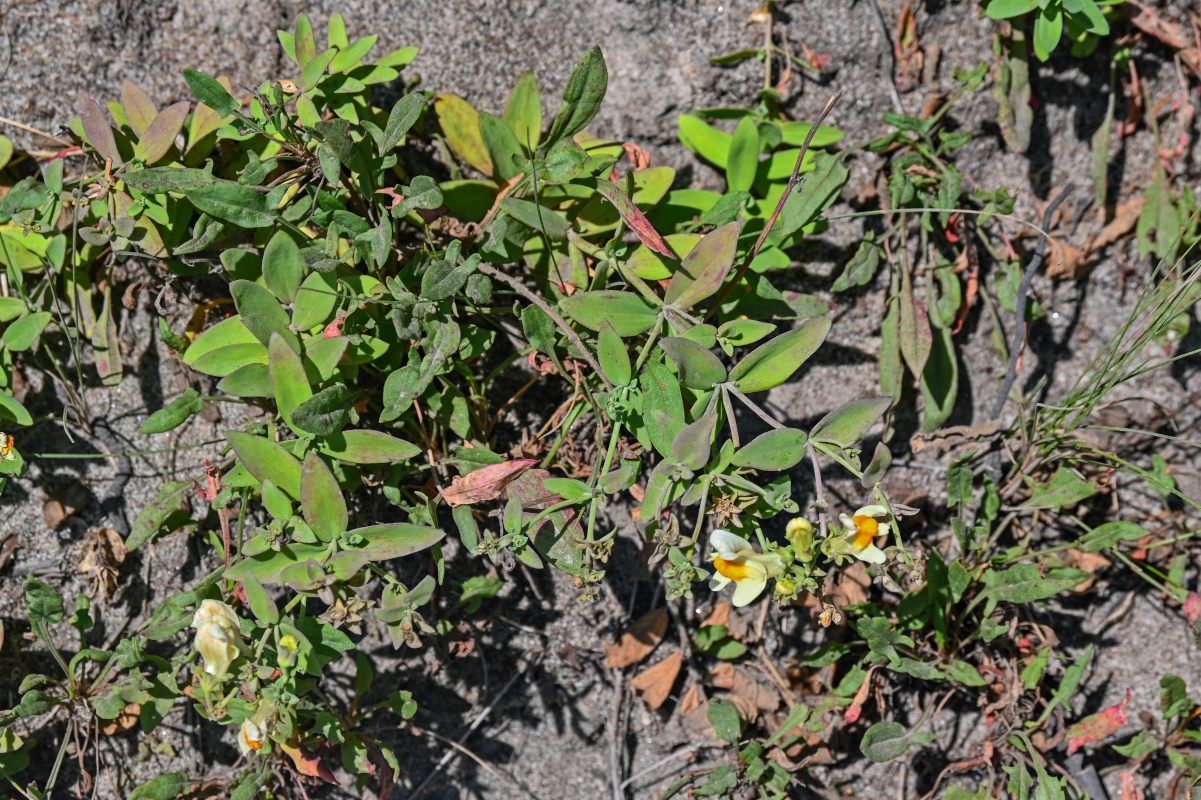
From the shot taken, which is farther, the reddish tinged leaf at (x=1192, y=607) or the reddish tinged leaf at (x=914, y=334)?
the reddish tinged leaf at (x=1192, y=607)

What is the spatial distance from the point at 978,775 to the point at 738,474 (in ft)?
4.58

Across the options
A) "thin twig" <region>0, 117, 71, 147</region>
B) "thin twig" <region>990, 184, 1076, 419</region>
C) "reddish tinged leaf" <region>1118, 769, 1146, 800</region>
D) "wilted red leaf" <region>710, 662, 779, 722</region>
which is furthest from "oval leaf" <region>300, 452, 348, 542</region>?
"reddish tinged leaf" <region>1118, 769, 1146, 800</region>

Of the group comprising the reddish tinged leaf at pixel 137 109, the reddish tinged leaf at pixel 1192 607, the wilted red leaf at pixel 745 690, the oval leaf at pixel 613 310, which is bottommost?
the wilted red leaf at pixel 745 690

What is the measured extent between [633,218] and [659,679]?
49.5 inches

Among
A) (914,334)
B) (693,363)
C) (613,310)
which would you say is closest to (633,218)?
(613,310)

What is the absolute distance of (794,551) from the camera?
1604mm

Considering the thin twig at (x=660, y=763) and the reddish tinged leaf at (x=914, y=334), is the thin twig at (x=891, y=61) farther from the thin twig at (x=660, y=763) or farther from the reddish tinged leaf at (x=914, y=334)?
the thin twig at (x=660, y=763)

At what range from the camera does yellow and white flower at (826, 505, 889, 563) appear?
1.60 m

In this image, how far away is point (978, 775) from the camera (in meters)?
2.51

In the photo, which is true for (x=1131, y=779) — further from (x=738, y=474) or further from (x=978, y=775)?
(x=738, y=474)

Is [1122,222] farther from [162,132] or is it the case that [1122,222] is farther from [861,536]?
[162,132]

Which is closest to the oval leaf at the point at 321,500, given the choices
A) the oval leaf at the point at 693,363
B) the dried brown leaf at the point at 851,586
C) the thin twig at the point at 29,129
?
the oval leaf at the point at 693,363

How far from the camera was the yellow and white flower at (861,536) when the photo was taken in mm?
→ 1604

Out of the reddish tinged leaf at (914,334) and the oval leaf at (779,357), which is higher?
the oval leaf at (779,357)
